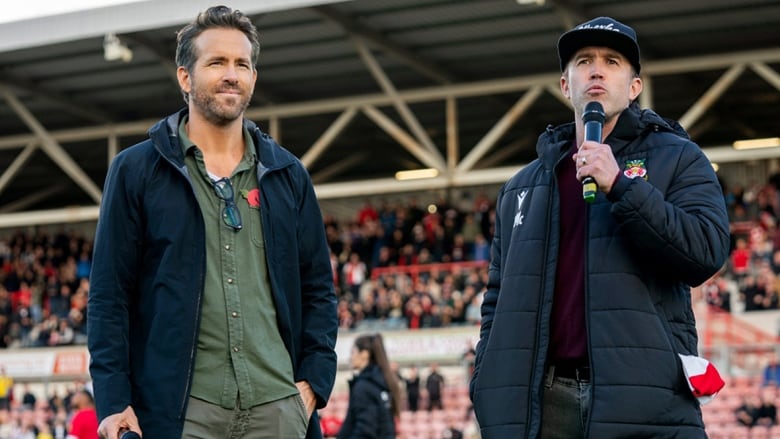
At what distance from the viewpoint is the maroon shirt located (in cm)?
399

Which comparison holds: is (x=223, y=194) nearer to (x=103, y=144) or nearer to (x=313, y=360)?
(x=313, y=360)

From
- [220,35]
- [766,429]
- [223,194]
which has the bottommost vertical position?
[766,429]

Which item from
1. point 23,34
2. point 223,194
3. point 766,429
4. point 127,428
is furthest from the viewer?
point 23,34

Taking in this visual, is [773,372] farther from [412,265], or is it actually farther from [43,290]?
[43,290]

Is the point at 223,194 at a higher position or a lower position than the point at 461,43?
lower

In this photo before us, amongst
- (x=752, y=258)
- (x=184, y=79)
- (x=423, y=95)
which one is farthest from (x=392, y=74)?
(x=184, y=79)

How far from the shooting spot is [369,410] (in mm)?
8688

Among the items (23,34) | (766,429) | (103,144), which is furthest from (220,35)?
(103,144)

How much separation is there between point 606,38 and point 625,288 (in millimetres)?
790

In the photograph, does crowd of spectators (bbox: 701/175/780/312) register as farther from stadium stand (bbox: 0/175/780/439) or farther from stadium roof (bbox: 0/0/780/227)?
stadium roof (bbox: 0/0/780/227)

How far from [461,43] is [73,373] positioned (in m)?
9.09

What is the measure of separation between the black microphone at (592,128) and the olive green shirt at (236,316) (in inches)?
38.9

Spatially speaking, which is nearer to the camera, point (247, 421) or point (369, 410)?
point (247, 421)

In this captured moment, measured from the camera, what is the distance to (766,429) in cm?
1620
